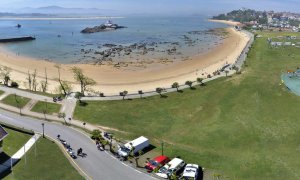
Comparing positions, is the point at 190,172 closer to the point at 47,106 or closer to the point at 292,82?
the point at 47,106

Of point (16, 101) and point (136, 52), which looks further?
point (136, 52)

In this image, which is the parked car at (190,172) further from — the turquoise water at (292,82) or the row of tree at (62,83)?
the turquoise water at (292,82)

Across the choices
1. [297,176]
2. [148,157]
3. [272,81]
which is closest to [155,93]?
[148,157]

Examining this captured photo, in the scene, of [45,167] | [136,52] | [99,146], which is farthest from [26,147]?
[136,52]

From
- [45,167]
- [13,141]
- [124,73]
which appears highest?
[124,73]

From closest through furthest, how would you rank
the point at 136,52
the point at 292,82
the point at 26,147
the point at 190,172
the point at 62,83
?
the point at 190,172 < the point at 26,147 < the point at 292,82 < the point at 62,83 < the point at 136,52

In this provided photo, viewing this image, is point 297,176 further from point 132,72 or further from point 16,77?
point 16,77

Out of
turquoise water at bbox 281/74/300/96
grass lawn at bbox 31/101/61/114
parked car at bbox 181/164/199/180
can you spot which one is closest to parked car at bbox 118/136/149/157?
parked car at bbox 181/164/199/180
